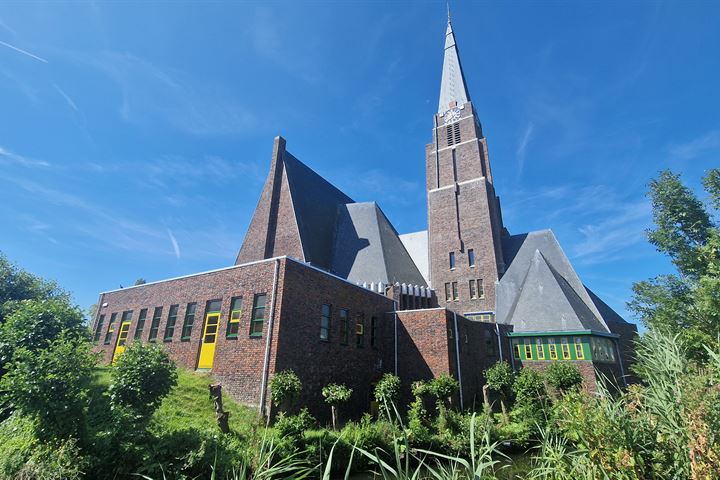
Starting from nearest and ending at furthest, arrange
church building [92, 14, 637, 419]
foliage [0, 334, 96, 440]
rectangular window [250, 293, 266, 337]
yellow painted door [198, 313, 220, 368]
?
foliage [0, 334, 96, 440], rectangular window [250, 293, 266, 337], church building [92, 14, 637, 419], yellow painted door [198, 313, 220, 368]

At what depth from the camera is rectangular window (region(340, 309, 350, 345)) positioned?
1661cm

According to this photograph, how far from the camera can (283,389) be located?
1184 centimetres

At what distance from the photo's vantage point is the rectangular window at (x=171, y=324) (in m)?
17.3

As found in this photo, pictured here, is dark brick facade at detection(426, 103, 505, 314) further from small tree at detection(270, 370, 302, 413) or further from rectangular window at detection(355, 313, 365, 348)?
small tree at detection(270, 370, 302, 413)

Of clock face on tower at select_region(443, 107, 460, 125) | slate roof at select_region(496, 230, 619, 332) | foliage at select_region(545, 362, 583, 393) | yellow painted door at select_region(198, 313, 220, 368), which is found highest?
clock face on tower at select_region(443, 107, 460, 125)

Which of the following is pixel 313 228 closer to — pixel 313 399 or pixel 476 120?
pixel 313 399

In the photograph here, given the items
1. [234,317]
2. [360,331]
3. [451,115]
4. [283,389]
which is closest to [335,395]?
[283,389]

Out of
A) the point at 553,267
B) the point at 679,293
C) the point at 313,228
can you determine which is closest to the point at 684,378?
the point at 313,228

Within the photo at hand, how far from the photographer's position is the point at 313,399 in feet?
46.0

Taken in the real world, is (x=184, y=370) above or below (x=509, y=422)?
above

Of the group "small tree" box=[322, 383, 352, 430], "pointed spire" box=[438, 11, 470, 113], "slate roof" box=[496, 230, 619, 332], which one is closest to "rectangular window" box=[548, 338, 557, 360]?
"slate roof" box=[496, 230, 619, 332]

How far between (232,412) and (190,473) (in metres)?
3.93

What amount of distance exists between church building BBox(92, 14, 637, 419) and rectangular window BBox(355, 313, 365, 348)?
6 cm

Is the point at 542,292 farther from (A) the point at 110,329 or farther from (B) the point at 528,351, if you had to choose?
(A) the point at 110,329
